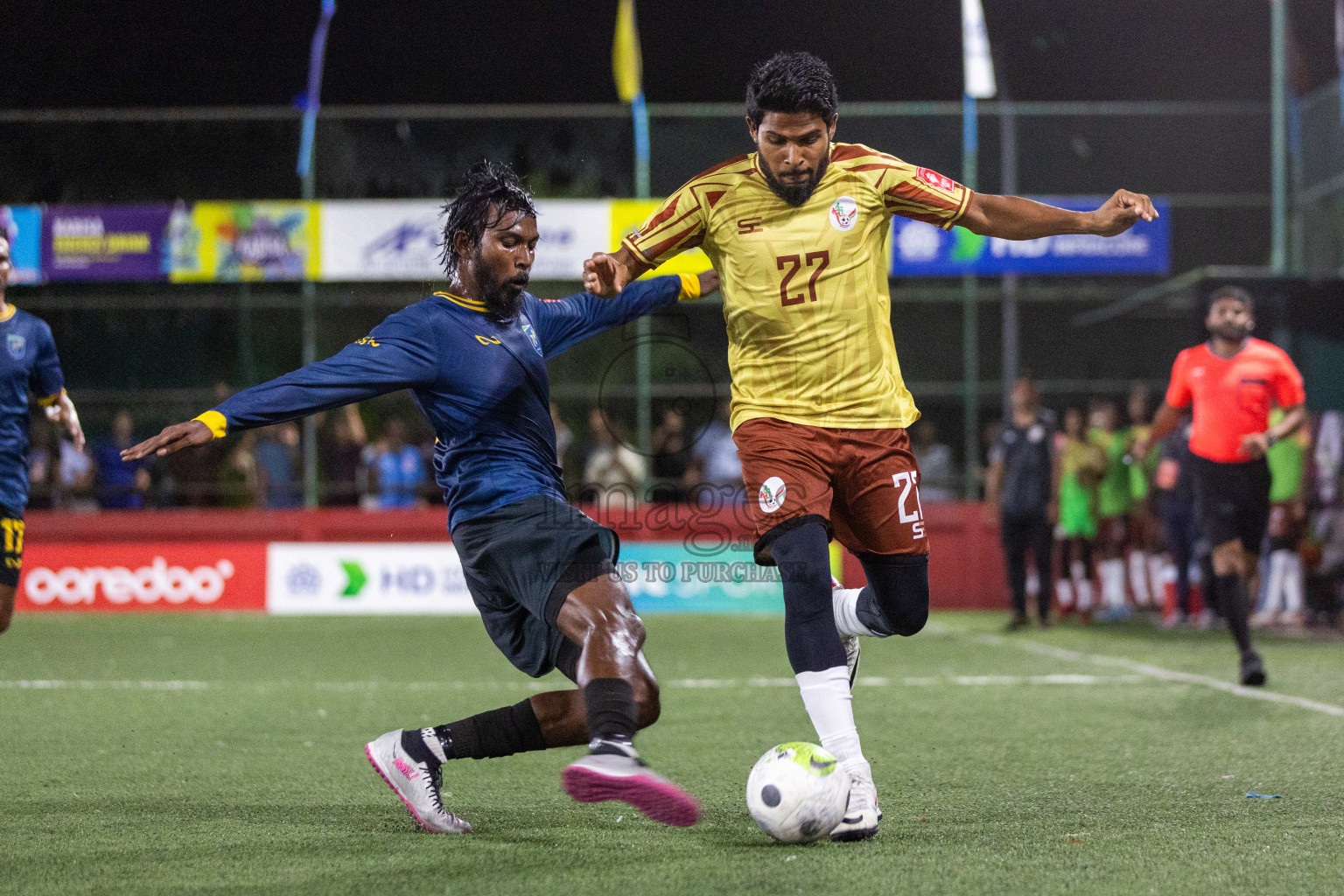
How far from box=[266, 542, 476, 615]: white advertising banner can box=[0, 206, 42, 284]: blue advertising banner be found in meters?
6.30

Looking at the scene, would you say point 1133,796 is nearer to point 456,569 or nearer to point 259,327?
point 456,569

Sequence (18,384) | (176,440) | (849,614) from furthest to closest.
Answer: (18,384) → (849,614) → (176,440)

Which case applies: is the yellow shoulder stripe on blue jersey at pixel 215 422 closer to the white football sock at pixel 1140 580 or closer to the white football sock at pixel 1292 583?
the white football sock at pixel 1292 583

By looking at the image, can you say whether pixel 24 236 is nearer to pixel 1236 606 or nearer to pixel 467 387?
pixel 1236 606

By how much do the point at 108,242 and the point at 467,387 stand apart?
51.5 ft

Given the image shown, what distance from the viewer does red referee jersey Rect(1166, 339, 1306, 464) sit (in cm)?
820

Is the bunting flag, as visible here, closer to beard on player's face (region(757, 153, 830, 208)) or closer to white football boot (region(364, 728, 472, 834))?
beard on player's face (region(757, 153, 830, 208))

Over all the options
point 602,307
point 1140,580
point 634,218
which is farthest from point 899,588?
point 634,218

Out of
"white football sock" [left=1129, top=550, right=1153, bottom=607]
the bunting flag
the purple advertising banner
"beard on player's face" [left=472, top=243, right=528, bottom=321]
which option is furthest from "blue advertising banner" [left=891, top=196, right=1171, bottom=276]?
"beard on player's face" [left=472, top=243, right=528, bottom=321]

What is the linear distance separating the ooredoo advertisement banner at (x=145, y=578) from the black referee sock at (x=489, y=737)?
1083cm

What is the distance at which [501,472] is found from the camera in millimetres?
3928

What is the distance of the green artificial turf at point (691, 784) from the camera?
3.50m

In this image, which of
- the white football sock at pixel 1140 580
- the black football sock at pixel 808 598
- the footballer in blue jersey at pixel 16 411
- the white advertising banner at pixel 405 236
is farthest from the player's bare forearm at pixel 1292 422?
the white advertising banner at pixel 405 236

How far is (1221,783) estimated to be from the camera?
15.8 ft
